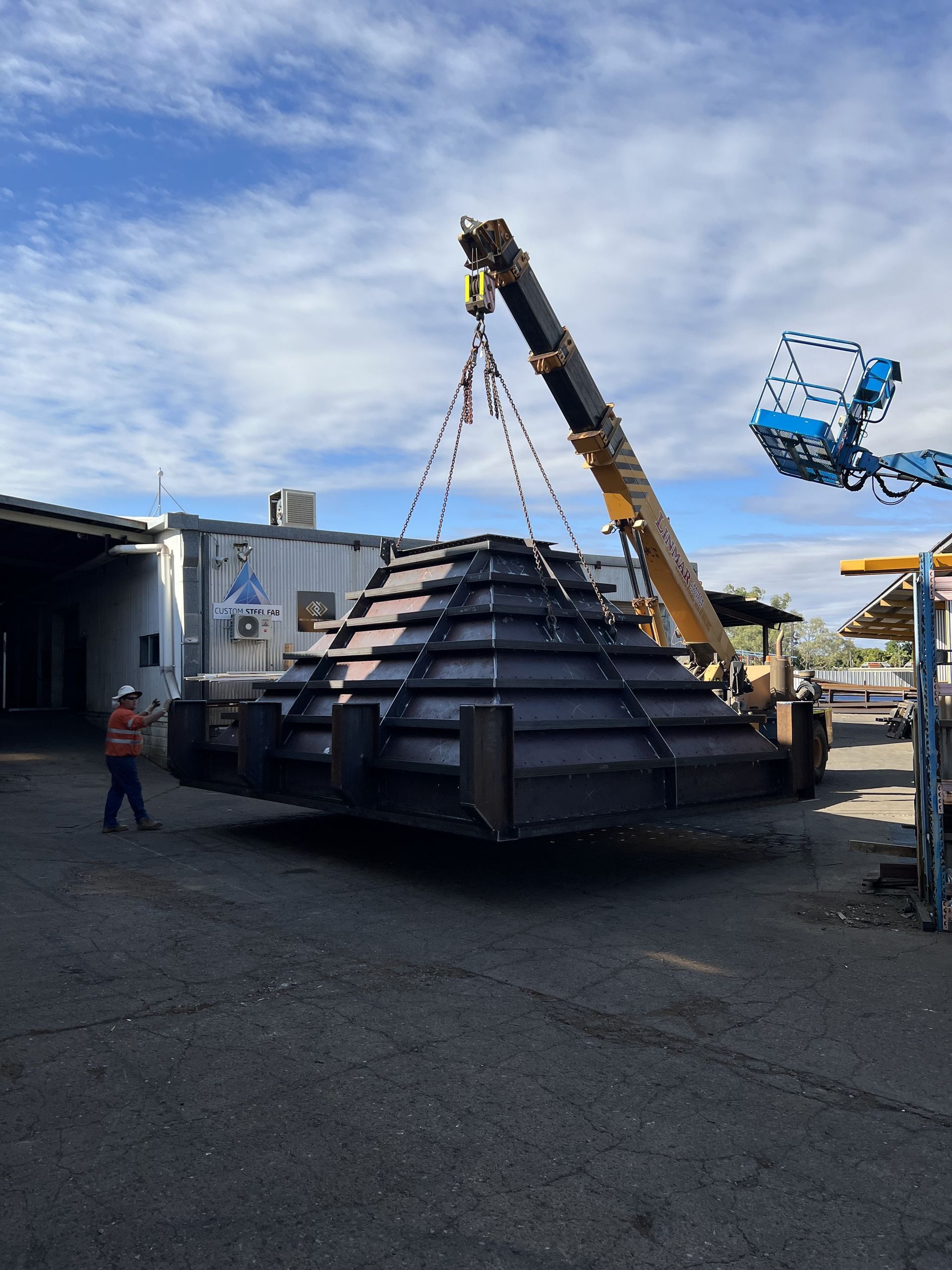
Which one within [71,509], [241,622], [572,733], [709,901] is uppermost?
[71,509]

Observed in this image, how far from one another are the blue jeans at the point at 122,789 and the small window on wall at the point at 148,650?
30.4 ft

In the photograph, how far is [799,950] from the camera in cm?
562

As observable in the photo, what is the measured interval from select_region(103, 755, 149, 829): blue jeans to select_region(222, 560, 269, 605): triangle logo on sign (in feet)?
27.8

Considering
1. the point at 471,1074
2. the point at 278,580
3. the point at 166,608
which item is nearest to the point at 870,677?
the point at 278,580

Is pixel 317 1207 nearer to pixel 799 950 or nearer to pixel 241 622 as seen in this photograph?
pixel 799 950

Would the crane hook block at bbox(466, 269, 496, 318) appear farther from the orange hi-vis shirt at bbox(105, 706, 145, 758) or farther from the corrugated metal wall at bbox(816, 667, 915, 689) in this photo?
the corrugated metal wall at bbox(816, 667, 915, 689)

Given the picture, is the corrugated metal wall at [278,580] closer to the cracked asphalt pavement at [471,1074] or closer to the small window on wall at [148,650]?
the small window on wall at [148,650]

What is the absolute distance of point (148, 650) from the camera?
19.6 metres

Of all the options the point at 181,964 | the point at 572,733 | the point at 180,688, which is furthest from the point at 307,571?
the point at 181,964

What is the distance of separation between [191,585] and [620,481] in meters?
9.25

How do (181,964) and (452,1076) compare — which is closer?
(452,1076)

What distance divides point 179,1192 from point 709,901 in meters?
4.79

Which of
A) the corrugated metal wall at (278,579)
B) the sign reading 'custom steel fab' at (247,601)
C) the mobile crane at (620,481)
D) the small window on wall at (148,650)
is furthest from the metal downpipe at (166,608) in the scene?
the mobile crane at (620,481)

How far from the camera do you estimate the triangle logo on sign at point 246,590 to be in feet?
60.6
